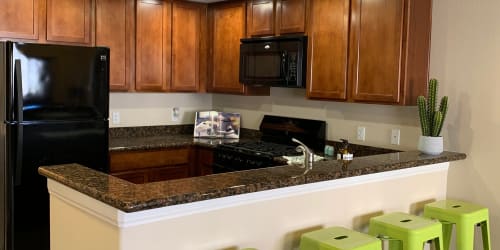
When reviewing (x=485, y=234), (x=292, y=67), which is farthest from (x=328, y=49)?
(x=485, y=234)

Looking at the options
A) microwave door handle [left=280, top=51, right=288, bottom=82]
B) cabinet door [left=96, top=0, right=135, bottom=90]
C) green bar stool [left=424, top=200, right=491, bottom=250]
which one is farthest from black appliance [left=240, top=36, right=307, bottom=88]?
green bar stool [left=424, top=200, right=491, bottom=250]

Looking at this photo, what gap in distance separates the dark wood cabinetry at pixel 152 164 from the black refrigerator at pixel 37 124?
50 centimetres

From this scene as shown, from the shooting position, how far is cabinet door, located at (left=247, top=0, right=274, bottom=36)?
429 centimetres

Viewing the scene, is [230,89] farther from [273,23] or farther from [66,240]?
[66,240]

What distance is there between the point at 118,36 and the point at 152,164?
1151 mm

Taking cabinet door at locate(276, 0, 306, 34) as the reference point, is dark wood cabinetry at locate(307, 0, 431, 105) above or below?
below

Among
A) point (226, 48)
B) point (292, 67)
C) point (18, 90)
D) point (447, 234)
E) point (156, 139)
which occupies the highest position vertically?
point (226, 48)

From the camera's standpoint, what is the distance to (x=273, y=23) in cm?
426

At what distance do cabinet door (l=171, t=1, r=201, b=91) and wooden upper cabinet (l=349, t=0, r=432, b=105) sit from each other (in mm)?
1822

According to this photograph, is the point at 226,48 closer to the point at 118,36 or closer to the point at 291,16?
the point at 291,16

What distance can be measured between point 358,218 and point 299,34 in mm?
1759

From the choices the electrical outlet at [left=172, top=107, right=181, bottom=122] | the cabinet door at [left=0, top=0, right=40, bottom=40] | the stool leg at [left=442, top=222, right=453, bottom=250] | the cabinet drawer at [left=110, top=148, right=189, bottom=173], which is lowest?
the stool leg at [left=442, top=222, right=453, bottom=250]

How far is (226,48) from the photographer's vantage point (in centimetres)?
→ 476

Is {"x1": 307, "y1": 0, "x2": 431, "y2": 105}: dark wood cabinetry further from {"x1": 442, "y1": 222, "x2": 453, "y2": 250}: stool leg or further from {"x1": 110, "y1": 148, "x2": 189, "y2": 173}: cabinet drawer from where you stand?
{"x1": 110, "y1": 148, "x2": 189, "y2": 173}: cabinet drawer
